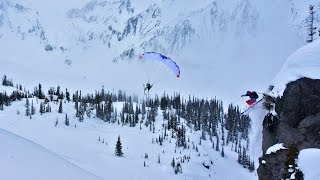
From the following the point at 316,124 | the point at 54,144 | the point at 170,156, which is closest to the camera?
the point at 316,124

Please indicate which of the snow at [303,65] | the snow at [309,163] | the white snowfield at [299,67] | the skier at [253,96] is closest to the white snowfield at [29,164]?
the snow at [309,163]

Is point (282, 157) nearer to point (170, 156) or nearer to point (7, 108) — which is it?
point (170, 156)

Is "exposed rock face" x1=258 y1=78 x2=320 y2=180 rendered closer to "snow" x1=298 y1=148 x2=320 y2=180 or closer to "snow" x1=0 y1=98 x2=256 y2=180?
"snow" x1=298 y1=148 x2=320 y2=180

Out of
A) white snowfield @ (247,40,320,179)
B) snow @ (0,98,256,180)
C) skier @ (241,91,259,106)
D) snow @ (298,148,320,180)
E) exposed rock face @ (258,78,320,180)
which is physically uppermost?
white snowfield @ (247,40,320,179)

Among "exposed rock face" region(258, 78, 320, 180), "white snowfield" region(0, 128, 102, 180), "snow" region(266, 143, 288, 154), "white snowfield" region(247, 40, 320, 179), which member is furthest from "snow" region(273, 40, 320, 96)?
"white snowfield" region(0, 128, 102, 180)

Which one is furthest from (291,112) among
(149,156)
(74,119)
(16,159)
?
(74,119)

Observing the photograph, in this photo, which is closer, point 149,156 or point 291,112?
point 291,112

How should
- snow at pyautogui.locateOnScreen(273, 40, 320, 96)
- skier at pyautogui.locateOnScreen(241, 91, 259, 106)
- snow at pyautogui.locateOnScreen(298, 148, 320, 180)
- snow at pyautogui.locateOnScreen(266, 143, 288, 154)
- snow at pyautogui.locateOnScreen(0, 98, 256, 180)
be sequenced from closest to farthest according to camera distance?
snow at pyautogui.locateOnScreen(298, 148, 320, 180)
snow at pyautogui.locateOnScreen(273, 40, 320, 96)
snow at pyautogui.locateOnScreen(266, 143, 288, 154)
skier at pyautogui.locateOnScreen(241, 91, 259, 106)
snow at pyautogui.locateOnScreen(0, 98, 256, 180)
